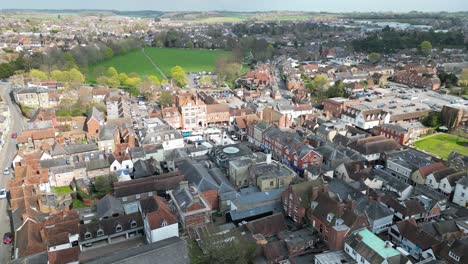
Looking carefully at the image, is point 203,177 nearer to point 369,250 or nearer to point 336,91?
point 369,250

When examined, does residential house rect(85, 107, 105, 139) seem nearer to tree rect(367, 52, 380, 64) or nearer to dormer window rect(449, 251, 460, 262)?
dormer window rect(449, 251, 460, 262)

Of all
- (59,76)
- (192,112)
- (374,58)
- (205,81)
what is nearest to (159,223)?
(192,112)

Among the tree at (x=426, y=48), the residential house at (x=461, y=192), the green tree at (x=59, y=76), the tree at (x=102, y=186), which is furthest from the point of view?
the tree at (x=426, y=48)

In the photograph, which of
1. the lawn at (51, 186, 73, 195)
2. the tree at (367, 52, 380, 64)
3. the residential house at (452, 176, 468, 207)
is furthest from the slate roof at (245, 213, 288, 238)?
the tree at (367, 52, 380, 64)

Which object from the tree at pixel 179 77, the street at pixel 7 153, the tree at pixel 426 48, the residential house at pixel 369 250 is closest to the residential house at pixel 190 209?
the residential house at pixel 369 250

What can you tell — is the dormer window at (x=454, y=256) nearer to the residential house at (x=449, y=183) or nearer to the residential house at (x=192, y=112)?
the residential house at (x=449, y=183)

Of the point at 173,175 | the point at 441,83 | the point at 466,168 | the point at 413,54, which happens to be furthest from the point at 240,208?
the point at 413,54
